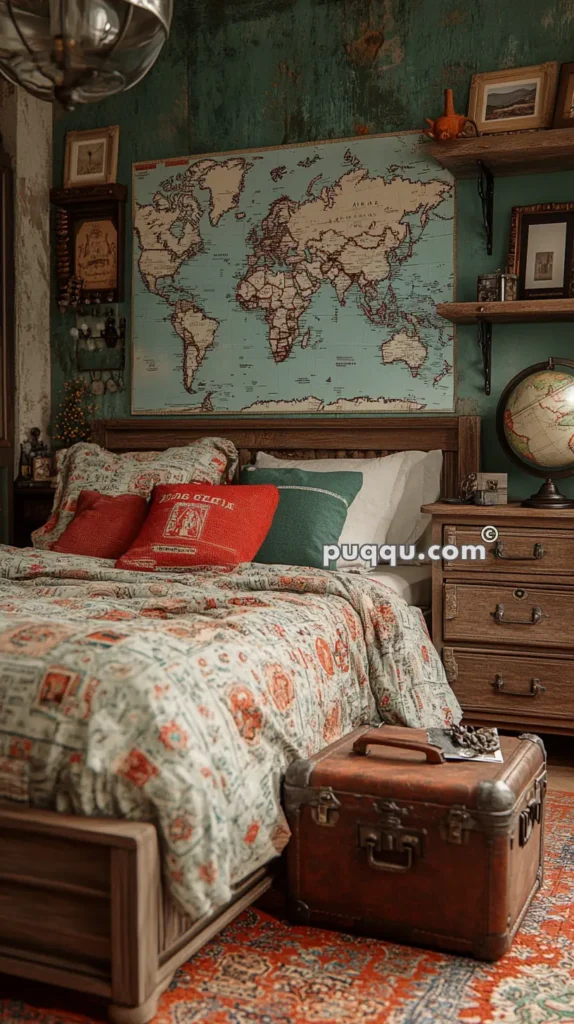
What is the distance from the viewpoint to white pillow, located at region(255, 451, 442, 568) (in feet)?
11.9

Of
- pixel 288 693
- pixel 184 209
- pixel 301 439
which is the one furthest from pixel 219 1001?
pixel 184 209

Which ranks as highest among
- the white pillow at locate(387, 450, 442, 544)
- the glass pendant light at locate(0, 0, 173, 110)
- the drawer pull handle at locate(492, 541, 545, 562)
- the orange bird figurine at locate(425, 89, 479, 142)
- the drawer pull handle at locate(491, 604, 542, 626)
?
the orange bird figurine at locate(425, 89, 479, 142)

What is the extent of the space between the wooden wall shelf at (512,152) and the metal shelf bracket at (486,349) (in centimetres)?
57

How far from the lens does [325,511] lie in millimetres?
3414

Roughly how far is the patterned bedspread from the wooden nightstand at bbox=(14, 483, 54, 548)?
155 cm

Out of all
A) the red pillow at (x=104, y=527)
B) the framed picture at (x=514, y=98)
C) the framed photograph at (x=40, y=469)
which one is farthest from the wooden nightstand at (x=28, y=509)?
the framed picture at (x=514, y=98)

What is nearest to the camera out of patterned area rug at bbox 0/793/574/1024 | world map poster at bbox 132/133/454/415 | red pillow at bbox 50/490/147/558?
patterned area rug at bbox 0/793/574/1024

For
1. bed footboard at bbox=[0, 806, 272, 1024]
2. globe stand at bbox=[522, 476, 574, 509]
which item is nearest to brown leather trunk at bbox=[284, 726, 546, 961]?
bed footboard at bbox=[0, 806, 272, 1024]

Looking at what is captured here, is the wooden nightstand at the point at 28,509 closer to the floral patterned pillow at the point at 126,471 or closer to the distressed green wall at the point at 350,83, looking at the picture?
the floral patterned pillow at the point at 126,471

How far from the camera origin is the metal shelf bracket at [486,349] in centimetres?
377

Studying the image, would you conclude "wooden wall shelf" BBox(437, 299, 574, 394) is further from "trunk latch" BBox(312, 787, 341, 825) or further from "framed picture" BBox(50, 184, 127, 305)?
"trunk latch" BBox(312, 787, 341, 825)

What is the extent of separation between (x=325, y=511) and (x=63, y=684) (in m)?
1.67

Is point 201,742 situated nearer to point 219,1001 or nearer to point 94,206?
Result: point 219,1001

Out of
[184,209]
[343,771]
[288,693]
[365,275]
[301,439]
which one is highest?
[184,209]
